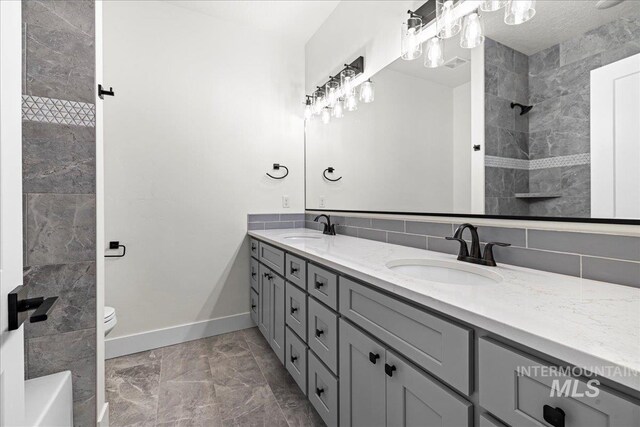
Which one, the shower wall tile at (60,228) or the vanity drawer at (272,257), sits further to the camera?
the vanity drawer at (272,257)

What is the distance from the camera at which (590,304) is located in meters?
0.68

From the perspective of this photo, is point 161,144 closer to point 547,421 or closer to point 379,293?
point 379,293

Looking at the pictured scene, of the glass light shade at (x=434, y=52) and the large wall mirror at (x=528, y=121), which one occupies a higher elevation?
the glass light shade at (x=434, y=52)

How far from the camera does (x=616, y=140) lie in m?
0.87

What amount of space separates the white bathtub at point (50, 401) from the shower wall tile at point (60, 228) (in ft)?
1.48

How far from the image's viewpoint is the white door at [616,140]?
83 centimetres

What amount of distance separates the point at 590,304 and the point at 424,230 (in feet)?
2.86

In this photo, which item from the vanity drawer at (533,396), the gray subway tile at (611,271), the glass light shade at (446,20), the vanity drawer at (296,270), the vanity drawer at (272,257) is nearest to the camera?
the vanity drawer at (533,396)

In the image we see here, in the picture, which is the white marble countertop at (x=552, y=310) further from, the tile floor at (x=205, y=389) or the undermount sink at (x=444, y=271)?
the tile floor at (x=205, y=389)

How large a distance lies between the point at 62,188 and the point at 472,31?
6.09 ft

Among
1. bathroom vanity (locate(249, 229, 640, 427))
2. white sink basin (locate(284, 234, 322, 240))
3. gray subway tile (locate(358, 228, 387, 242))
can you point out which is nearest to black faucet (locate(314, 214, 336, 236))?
white sink basin (locate(284, 234, 322, 240))

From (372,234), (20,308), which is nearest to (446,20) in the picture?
(372,234)

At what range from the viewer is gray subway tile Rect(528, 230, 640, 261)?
0.82 meters

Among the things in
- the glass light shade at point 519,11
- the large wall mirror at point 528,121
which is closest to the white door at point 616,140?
the large wall mirror at point 528,121
